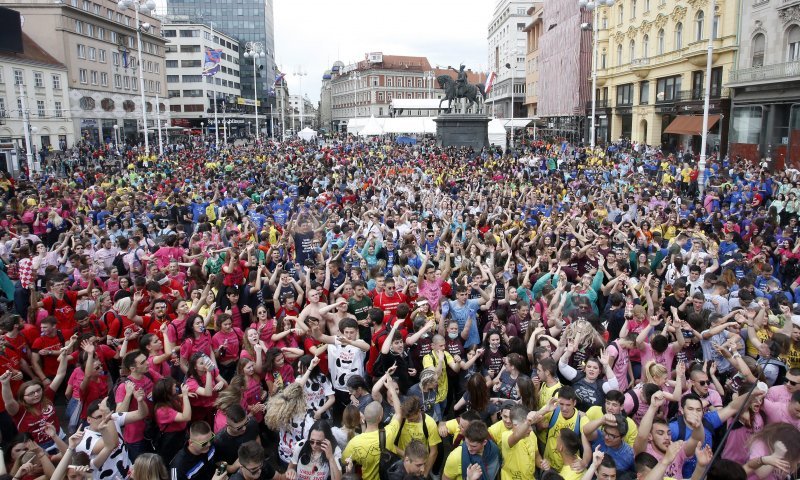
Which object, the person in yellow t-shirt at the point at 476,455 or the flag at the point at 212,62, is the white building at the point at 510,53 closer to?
the flag at the point at 212,62

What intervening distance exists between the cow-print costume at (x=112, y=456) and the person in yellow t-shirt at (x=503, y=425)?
3.14 metres

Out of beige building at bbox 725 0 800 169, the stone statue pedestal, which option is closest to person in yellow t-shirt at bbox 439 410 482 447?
beige building at bbox 725 0 800 169

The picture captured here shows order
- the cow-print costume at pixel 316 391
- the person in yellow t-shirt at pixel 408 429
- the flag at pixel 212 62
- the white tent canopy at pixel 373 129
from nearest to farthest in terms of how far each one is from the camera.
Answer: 1. the person in yellow t-shirt at pixel 408 429
2. the cow-print costume at pixel 316 391
3. the flag at pixel 212 62
4. the white tent canopy at pixel 373 129

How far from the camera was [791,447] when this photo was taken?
3844 millimetres

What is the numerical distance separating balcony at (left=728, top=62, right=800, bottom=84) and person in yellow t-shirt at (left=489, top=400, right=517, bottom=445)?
1072 inches

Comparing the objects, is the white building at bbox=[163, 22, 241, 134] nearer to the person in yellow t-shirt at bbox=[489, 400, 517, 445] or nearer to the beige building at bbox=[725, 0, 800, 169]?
the beige building at bbox=[725, 0, 800, 169]

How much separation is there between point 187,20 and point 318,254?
314 ft

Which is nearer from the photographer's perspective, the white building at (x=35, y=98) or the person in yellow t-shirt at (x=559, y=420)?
the person in yellow t-shirt at (x=559, y=420)

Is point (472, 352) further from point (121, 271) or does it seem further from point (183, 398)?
point (121, 271)

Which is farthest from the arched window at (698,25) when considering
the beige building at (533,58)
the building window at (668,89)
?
the beige building at (533,58)

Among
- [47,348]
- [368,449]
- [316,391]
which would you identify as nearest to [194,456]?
[368,449]

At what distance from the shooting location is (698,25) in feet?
110

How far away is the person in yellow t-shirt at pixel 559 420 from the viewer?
179 inches

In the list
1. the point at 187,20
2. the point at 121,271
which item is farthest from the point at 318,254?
the point at 187,20
